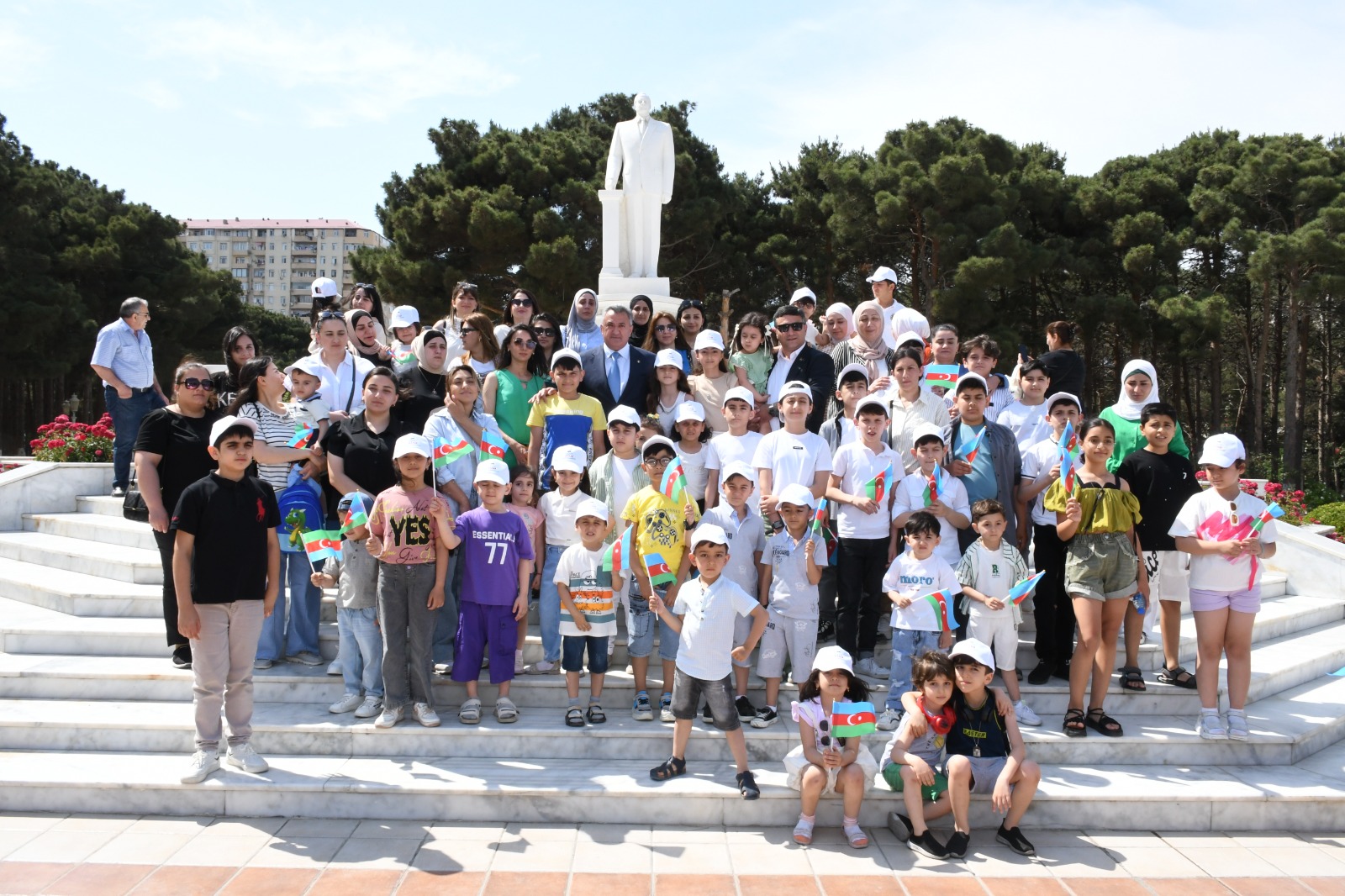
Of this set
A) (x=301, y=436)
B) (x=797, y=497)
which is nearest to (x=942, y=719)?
(x=797, y=497)

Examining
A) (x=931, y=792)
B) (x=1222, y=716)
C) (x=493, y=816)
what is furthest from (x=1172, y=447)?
(x=493, y=816)

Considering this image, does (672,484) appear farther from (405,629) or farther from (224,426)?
(224,426)

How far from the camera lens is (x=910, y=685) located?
462 centimetres

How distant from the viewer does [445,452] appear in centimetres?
505

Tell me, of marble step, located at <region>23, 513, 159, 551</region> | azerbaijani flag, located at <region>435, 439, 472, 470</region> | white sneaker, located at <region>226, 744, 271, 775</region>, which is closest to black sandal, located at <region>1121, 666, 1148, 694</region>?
azerbaijani flag, located at <region>435, 439, 472, 470</region>

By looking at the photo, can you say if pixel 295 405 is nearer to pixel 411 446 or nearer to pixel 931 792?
pixel 411 446

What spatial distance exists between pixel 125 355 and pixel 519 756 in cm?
507

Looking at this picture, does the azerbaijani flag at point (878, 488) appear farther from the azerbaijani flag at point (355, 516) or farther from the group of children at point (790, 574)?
the azerbaijani flag at point (355, 516)

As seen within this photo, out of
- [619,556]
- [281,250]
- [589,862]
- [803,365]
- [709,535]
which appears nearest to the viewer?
→ [589,862]

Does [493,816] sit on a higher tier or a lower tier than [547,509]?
lower

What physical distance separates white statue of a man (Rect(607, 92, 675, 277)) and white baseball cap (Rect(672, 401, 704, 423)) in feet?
16.3

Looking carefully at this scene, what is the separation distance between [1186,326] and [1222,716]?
1717 cm

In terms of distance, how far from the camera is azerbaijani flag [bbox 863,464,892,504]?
16.2 feet

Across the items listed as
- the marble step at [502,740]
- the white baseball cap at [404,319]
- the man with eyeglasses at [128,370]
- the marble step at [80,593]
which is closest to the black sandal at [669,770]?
the marble step at [502,740]
